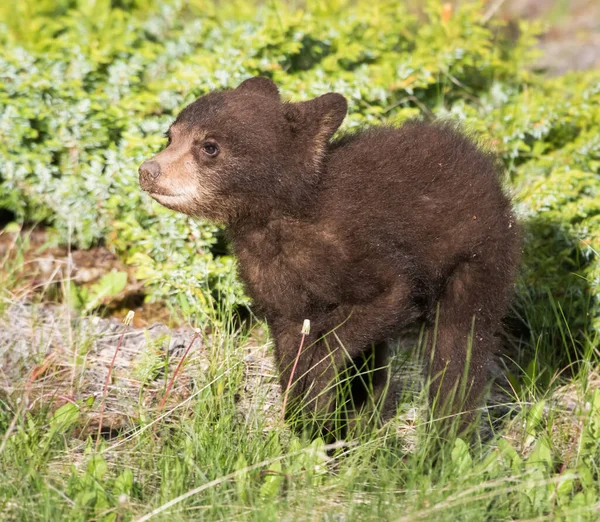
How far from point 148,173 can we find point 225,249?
1.97 meters

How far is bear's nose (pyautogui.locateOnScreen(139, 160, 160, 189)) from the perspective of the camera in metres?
5.00

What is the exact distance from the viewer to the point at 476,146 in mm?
5441

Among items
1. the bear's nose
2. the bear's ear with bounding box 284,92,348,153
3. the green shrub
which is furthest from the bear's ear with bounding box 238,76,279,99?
the green shrub

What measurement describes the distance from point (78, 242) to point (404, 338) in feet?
8.71

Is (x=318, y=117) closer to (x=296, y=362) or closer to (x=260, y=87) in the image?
(x=260, y=87)

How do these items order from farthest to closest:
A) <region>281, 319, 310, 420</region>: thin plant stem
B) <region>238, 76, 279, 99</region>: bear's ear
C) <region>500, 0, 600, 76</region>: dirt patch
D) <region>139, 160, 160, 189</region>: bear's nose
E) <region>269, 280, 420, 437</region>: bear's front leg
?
<region>500, 0, 600, 76</region>: dirt patch < <region>238, 76, 279, 99</region>: bear's ear < <region>139, 160, 160, 189</region>: bear's nose < <region>269, 280, 420, 437</region>: bear's front leg < <region>281, 319, 310, 420</region>: thin plant stem

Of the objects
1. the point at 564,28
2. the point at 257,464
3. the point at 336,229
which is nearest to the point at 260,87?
the point at 336,229

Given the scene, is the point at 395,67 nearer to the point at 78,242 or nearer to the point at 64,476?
the point at 78,242

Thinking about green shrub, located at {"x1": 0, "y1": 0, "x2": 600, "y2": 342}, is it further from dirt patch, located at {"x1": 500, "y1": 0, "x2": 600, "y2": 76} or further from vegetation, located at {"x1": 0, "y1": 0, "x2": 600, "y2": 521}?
dirt patch, located at {"x1": 500, "y1": 0, "x2": 600, "y2": 76}

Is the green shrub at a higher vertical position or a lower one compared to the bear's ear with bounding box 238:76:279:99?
lower

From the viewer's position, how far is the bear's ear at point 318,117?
504 cm

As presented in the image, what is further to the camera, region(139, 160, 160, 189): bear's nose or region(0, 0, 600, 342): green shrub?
region(0, 0, 600, 342): green shrub

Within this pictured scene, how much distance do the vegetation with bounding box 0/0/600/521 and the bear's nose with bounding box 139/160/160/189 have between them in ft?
3.19

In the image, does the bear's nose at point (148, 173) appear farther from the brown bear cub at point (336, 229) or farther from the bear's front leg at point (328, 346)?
the bear's front leg at point (328, 346)
